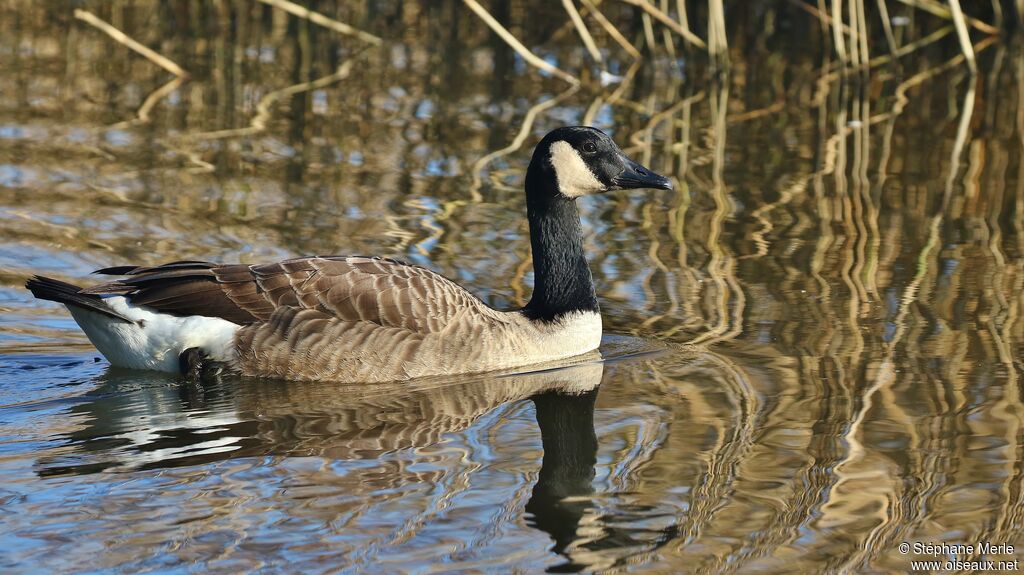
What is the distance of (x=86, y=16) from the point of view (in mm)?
14547

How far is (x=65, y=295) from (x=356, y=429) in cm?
205

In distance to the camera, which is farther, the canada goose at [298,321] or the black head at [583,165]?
the black head at [583,165]

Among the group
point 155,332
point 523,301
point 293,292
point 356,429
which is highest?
point 293,292

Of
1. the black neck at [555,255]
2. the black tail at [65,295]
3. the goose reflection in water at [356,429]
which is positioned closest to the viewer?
the goose reflection in water at [356,429]

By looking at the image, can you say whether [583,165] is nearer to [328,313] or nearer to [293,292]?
[328,313]

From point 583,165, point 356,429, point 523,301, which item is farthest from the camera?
point 523,301

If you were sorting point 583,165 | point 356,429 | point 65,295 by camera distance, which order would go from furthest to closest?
point 583,165
point 65,295
point 356,429

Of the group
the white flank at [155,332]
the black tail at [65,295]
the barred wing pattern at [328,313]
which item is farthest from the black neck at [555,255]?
the black tail at [65,295]

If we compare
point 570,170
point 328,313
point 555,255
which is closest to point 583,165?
point 570,170

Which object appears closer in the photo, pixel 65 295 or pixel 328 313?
pixel 65 295

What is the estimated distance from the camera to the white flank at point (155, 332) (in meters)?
8.57

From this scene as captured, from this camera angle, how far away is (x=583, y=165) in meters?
9.30

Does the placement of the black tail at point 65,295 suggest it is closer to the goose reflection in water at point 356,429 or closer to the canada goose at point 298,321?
the canada goose at point 298,321

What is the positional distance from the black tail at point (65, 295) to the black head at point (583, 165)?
9.45 feet
